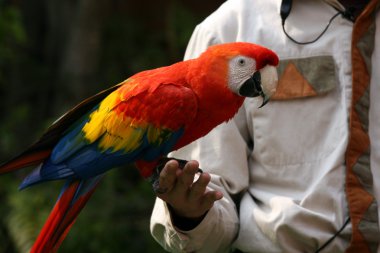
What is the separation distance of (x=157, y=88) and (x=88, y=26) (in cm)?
171

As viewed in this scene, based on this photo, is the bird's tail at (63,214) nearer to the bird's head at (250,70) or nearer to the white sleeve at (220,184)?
the white sleeve at (220,184)

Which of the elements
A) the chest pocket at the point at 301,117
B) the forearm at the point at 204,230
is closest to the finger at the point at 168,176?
the forearm at the point at 204,230

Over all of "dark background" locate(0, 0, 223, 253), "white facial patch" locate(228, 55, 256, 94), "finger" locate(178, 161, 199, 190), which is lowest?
"dark background" locate(0, 0, 223, 253)

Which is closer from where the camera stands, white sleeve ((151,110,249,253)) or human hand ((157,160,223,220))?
human hand ((157,160,223,220))

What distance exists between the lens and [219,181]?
4.35 ft

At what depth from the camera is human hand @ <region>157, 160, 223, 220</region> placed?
1046mm

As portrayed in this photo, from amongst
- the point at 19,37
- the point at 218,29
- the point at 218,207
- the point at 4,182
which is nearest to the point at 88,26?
the point at 19,37

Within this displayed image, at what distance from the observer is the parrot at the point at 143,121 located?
110cm

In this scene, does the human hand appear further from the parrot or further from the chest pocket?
the chest pocket

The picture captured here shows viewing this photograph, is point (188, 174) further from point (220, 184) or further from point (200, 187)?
point (220, 184)

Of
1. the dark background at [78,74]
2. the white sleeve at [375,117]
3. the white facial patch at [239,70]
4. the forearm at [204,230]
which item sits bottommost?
the dark background at [78,74]

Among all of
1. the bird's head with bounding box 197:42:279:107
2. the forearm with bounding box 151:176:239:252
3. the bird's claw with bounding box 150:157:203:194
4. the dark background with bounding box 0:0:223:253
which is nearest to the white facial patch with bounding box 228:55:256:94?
the bird's head with bounding box 197:42:279:107

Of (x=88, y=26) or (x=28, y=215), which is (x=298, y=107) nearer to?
(x=28, y=215)

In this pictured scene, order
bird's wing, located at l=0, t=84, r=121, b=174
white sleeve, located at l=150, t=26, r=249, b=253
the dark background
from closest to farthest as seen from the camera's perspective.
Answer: bird's wing, located at l=0, t=84, r=121, b=174, white sleeve, located at l=150, t=26, r=249, b=253, the dark background
